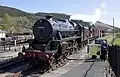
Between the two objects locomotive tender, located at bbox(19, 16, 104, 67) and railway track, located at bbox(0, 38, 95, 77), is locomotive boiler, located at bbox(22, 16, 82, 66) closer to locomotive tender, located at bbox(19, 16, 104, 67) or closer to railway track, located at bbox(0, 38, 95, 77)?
locomotive tender, located at bbox(19, 16, 104, 67)

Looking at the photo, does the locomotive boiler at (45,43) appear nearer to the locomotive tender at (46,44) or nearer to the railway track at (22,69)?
the locomotive tender at (46,44)

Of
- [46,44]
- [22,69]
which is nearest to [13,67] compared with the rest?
[22,69]

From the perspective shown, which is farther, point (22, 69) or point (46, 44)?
point (46, 44)

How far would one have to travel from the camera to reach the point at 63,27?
891 inches

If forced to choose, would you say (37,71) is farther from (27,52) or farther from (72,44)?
(72,44)

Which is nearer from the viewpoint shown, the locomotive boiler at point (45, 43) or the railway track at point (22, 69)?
the railway track at point (22, 69)

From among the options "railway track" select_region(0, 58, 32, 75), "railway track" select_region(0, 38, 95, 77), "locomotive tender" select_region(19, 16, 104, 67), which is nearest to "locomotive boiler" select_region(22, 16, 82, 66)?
"locomotive tender" select_region(19, 16, 104, 67)

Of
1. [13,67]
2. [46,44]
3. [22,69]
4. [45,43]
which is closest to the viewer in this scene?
[22,69]

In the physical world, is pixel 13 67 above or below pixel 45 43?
below

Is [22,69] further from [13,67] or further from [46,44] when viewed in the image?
[46,44]

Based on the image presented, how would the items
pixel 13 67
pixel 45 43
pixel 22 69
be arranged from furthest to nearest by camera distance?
1. pixel 45 43
2. pixel 13 67
3. pixel 22 69

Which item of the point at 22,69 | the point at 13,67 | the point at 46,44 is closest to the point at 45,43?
the point at 46,44

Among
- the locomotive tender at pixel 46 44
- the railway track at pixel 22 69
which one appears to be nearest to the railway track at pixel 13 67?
the railway track at pixel 22 69

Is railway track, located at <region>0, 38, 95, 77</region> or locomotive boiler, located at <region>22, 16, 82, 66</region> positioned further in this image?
locomotive boiler, located at <region>22, 16, 82, 66</region>
